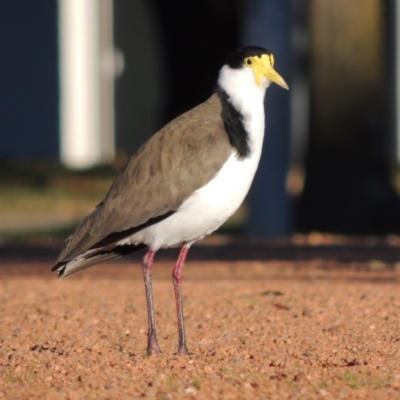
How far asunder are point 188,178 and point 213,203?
23 cm

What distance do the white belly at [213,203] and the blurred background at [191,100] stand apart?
23.5 feet

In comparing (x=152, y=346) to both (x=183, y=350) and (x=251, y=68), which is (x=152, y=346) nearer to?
(x=183, y=350)

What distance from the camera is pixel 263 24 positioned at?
14.8 metres

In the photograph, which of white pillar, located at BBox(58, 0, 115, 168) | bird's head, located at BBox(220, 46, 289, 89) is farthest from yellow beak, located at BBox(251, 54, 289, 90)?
white pillar, located at BBox(58, 0, 115, 168)

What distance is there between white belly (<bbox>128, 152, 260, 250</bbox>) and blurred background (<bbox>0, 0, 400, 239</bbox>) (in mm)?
7149

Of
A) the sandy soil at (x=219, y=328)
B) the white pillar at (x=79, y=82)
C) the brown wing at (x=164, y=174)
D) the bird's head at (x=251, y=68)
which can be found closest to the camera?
the sandy soil at (x=219, y=328)

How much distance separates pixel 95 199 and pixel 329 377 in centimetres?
1315

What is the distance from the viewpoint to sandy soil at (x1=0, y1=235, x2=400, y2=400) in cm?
623

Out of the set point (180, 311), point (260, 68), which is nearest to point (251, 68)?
point (260, 68)

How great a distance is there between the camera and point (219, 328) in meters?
8.21

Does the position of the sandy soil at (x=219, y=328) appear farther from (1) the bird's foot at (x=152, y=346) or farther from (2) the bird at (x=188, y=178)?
(2) the bird at (x=188, y=178)

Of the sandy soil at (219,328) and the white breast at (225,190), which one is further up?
the white breast at (225,190)

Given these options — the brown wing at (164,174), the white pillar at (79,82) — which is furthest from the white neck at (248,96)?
the white pillar at (79,82)

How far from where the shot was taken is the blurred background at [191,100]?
14.6m
